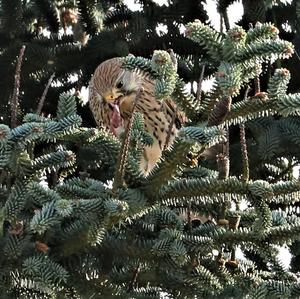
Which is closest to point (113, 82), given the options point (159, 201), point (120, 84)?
point (120, 84)

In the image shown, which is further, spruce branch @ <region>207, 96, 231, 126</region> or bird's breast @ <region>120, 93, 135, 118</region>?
bird's breast @ <region>120, 93, 135, 118</region>

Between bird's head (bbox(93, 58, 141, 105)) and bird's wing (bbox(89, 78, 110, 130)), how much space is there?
0.03 meters

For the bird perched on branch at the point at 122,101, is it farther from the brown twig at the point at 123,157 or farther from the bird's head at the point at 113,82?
the brown twig at the point at 123,157

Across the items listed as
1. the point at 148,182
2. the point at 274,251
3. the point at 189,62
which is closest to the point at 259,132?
the point at 189,62

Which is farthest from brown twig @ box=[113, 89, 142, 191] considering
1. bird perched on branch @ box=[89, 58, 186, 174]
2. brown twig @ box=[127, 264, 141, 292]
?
bird perched on branch @ box=[89, 58, 186, 174]

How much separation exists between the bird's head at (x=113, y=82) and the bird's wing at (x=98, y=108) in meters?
0.03

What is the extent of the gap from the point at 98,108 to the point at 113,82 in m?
0.24

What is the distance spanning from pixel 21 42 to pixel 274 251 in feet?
7.16

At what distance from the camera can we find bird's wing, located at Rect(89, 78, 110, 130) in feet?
17.1

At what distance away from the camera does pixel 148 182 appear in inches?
105

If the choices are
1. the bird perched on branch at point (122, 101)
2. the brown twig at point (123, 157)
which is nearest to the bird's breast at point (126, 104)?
the bird perched on branch at point (122, 101)

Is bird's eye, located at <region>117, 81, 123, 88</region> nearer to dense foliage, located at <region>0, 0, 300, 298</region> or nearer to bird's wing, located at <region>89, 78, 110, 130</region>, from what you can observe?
bird's wing, located at <region>89, 78, 110, 130</region>

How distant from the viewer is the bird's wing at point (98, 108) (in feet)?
17.1

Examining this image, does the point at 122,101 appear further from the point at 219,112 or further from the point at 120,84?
the point at 219,112
